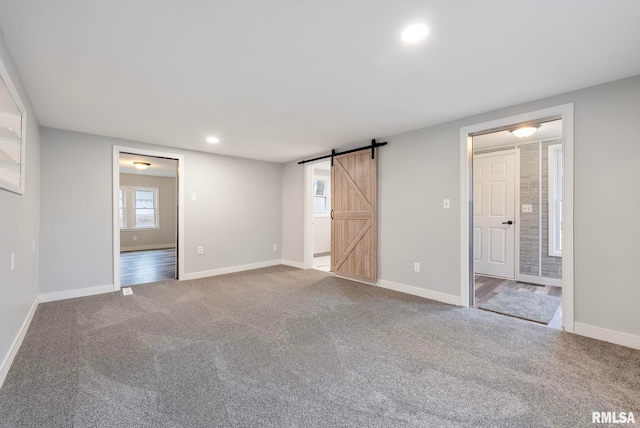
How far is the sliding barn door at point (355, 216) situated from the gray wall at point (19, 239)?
3.80 m

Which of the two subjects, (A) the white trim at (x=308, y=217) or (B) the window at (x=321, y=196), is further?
(B) the window at (x=321, y=196)

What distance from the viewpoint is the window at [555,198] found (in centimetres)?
453

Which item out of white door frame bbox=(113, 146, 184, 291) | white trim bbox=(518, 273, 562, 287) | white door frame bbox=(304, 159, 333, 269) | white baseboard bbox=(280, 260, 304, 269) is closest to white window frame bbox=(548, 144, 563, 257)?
white trim bbox=(518, 273, 562, 287)

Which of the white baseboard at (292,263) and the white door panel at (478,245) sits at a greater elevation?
the white door panel at (478,245)

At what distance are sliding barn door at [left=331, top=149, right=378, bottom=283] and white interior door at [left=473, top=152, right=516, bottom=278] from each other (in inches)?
86.9

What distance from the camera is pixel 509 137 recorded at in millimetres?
4594

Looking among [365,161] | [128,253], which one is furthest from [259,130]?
[128,253]

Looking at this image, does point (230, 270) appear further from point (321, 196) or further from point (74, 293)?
point (321, 196)

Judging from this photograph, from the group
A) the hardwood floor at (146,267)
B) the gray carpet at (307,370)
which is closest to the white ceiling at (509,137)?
the gray carpet at (307,370)

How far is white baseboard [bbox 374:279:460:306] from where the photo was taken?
11.7ft

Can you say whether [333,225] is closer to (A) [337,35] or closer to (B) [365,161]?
(B) [365,161]

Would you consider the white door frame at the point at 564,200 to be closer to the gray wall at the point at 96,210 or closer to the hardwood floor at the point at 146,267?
the gray wall at the point at 96,210

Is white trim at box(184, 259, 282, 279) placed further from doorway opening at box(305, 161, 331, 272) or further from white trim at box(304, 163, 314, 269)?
doorway opening at box(305, 161, 331, 272)
